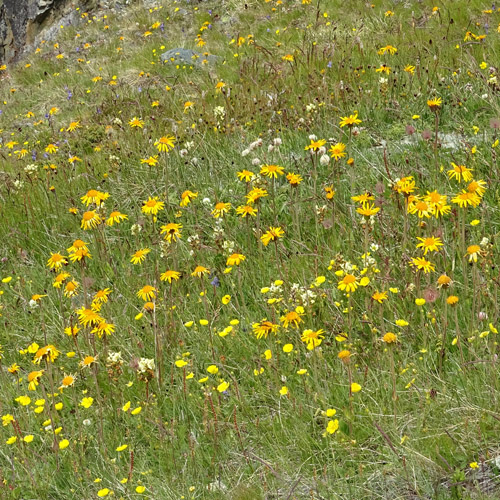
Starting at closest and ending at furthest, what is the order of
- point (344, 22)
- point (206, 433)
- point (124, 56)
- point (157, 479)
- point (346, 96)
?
point (157, 479)
point (206, 433)
point (346, 96)
point (344, 22)
point (124, 56)

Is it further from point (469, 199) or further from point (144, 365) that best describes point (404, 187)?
point (144, 365)

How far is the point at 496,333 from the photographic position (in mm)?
2256

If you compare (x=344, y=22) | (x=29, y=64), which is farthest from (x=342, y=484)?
(x=29, y=64)

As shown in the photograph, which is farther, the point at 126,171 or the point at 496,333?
the point at 126,171

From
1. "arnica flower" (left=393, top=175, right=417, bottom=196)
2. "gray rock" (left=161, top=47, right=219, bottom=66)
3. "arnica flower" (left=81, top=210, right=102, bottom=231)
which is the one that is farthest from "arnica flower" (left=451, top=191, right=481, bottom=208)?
"gray rock" (left=161, top=47, right=219, bottom=66)

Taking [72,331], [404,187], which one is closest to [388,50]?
[404,187]

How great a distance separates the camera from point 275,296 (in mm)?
2814

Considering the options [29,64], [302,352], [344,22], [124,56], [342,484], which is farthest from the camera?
[29,64]

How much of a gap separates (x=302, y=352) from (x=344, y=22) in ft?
21.8

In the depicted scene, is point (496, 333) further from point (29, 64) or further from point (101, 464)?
point (29, 64)

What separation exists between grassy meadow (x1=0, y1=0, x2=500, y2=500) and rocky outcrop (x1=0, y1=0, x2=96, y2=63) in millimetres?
10190

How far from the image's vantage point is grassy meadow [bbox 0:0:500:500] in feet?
6.85

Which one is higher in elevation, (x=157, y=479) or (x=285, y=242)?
(x=157, y=479)

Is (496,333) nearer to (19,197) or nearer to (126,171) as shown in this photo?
(126,171)
